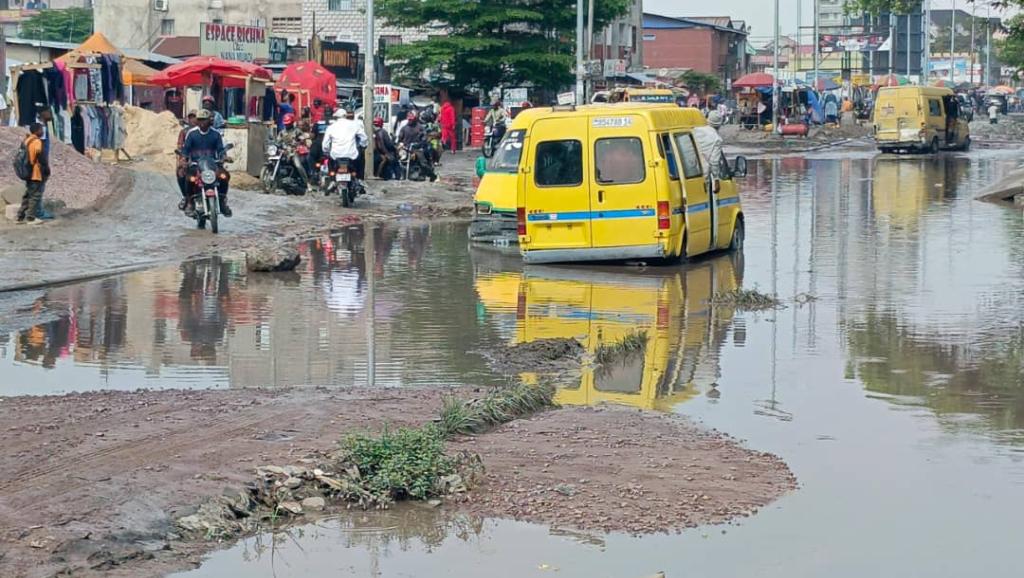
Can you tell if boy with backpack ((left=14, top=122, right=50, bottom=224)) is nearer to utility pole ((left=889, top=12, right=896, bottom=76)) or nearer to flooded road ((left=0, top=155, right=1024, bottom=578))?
flooded road ((left=0, top=155, right=1024, bottom=578))

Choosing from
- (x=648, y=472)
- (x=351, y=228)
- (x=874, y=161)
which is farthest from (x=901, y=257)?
(x=874, y=161)

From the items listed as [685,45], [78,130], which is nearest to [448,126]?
[78,130]

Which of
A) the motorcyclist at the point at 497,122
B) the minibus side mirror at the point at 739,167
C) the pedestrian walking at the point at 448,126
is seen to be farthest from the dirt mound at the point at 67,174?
the pedestrian walking at the point at 448,126

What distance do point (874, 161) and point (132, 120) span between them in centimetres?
2208

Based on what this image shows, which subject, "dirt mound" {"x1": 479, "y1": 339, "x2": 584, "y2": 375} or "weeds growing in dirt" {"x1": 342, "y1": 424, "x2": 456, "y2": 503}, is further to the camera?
"dirt mound" {"x1": 479, "y1": 339, "x2": 584, "y2": 375}

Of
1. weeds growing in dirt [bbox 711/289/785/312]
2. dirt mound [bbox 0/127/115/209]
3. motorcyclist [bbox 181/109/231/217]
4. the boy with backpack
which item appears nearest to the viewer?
weeds growing in dirt [bbox 711/289/785/312]

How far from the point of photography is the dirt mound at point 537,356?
1125 centimetres

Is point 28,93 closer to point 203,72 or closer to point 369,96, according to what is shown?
point 203,72

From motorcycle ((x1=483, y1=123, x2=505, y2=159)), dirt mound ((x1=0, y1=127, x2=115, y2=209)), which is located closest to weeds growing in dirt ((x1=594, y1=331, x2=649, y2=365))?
dirt mound ((x1=0, y1=127, x2=115, y2=209))

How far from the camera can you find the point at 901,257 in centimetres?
1883

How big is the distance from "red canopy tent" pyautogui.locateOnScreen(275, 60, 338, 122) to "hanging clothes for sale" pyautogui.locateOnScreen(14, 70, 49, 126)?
9.65 metres

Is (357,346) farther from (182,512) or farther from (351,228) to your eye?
(351,228)

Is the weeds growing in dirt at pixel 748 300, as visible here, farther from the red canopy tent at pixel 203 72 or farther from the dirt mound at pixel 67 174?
the red canopy tent at pixel 203 72

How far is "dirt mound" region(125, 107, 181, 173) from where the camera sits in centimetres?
3020
